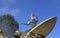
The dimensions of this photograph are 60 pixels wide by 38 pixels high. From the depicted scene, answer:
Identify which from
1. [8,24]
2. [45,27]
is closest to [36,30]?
[45,27]

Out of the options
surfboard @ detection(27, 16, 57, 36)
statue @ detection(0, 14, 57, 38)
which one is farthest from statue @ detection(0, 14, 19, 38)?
surfboard @ detection(27, 16, 57, 36)

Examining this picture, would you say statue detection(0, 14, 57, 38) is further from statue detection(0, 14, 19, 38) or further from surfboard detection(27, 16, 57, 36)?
statue detection(0, 14, 19, 38)

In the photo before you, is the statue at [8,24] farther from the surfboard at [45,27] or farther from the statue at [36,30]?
the surfboard at [45,27]

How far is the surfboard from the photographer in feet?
43.1

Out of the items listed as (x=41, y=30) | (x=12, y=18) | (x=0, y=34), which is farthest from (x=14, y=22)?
(x=41, y=30)

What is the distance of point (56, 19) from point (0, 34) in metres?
3.31

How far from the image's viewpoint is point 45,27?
13266 mm

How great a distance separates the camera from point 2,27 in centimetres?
1481

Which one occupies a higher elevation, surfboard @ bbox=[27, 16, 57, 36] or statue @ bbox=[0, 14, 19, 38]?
statue @ bbox=[0, 14, 19, 38]

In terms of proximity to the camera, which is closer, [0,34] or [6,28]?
[0,34]

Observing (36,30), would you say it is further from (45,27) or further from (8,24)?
(8,24)

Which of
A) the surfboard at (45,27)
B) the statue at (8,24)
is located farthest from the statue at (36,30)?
the statue at (8,24)

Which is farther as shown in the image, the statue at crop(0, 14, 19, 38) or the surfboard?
the statue at crop(0, 14, 19, 38)

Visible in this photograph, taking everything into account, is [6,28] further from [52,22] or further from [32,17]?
[52,22]
